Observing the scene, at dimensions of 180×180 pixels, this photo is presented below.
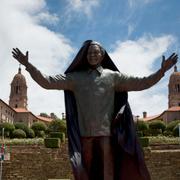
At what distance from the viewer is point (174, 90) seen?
81.9 metres

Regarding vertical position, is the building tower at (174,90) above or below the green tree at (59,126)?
above

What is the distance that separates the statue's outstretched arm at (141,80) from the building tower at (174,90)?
79.3m

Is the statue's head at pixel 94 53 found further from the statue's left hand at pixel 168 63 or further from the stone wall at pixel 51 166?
the stone wall at pixel 51 166

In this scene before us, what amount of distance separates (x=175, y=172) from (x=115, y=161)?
16447 millimetres

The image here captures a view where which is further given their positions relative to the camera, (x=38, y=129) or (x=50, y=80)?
(x=38, y=129)

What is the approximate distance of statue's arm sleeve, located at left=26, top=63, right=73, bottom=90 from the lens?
3.59m

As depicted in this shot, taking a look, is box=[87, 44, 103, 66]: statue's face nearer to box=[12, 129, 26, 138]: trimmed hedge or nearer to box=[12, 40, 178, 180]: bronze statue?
box=[12, 40, 178, 180]: bronze statue

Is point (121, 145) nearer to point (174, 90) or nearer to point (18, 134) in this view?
point (18, 134)

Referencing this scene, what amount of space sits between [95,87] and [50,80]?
461 millimetres

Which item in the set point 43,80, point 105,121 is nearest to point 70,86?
point 43,80

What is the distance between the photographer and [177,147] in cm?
2555

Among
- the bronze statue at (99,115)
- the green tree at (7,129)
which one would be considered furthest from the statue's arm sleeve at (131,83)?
the green tree at (7,129)

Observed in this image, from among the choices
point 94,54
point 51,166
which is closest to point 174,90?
point 51,166

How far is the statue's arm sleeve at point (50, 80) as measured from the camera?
3.59 metres
